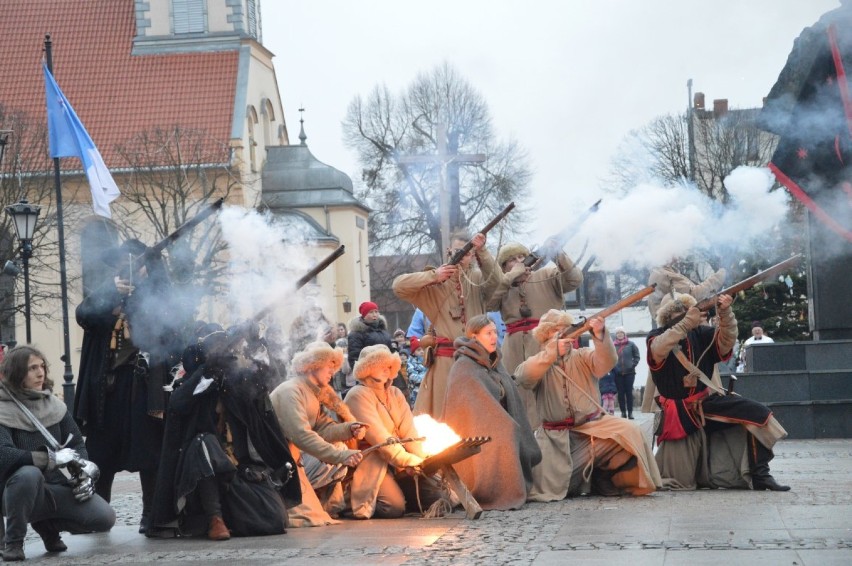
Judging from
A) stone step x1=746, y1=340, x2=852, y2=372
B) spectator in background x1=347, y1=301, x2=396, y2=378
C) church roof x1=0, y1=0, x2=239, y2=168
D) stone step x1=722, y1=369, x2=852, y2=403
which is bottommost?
stone step x1=722, y1=369, x2=852, y2=403

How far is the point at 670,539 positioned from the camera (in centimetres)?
943

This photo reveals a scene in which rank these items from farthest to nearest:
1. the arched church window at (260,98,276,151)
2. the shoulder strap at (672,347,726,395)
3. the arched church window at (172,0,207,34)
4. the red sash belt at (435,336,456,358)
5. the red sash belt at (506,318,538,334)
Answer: the arched church window at (260,98,276,151)
the arched church window at (172,0,207,34)
the red sash belt at (506,318,538,334)
the red sash belt at (435,336,456,358)
the shoulder strap at (672,347,726,395)

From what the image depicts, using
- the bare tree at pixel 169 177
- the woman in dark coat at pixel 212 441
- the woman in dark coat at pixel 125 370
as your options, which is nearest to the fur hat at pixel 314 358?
the woman in dark coat at pixel 212 441

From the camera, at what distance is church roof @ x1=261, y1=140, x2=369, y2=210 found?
53.7 m

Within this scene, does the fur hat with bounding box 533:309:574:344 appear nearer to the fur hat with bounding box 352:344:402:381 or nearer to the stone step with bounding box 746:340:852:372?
the fur hat with bounding box 352:344:402:381

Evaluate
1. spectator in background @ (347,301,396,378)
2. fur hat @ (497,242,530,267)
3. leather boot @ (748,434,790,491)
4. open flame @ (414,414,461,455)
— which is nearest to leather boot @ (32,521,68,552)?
open flame @ (414,414,461,455)

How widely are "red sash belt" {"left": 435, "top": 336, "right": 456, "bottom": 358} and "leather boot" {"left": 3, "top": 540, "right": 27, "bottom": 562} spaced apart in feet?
15.0

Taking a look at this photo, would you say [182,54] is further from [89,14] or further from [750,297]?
[750,297]

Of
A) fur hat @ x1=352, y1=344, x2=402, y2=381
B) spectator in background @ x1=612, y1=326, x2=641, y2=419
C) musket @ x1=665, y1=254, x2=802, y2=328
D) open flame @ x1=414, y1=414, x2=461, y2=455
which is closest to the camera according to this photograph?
open flame @ x1=414, y1=414, x2=461, y2=455

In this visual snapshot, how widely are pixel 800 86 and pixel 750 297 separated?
15919mm

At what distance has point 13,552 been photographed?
9969 mm

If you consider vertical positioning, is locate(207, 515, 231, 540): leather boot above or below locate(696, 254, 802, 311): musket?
below

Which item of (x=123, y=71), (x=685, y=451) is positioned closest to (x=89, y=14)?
(x=123, y=71)

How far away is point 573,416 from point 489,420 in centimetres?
100
